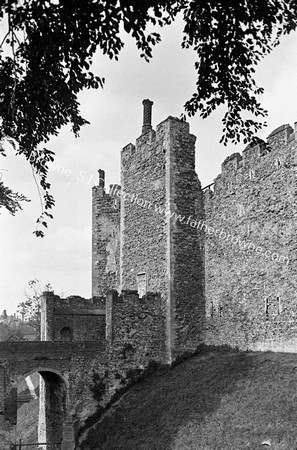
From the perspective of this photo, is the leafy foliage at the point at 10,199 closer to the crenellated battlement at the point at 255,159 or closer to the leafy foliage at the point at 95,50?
the leafy foliage at the point at 95,50

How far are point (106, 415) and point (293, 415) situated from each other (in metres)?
8.71

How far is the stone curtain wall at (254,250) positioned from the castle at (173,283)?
0.04 metres

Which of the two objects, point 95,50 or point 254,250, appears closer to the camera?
point 95,50

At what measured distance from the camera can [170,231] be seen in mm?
21562

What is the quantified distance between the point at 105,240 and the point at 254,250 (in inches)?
486

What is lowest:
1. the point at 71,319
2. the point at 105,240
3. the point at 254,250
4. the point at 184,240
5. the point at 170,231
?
the point at 71,319

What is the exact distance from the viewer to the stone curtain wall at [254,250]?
17000mm

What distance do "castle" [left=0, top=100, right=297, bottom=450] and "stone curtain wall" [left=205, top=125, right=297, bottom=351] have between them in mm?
38

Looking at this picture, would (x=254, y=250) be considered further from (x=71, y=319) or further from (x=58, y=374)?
(x=71, y=319)

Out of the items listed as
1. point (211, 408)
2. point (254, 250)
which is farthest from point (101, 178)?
point (211, 408)

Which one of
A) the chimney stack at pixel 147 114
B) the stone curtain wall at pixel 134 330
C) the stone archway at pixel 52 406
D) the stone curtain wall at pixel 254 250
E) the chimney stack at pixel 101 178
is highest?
the chimney stack at pixel 147 114

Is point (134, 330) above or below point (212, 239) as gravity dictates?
below

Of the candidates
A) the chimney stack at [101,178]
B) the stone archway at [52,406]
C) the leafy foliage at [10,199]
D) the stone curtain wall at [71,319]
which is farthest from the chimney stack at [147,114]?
the leafy foliage at [10,199]

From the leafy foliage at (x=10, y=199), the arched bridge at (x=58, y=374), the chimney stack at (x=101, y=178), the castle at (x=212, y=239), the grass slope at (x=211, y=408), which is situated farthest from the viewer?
the chimney stack at (x=101, y=178)
